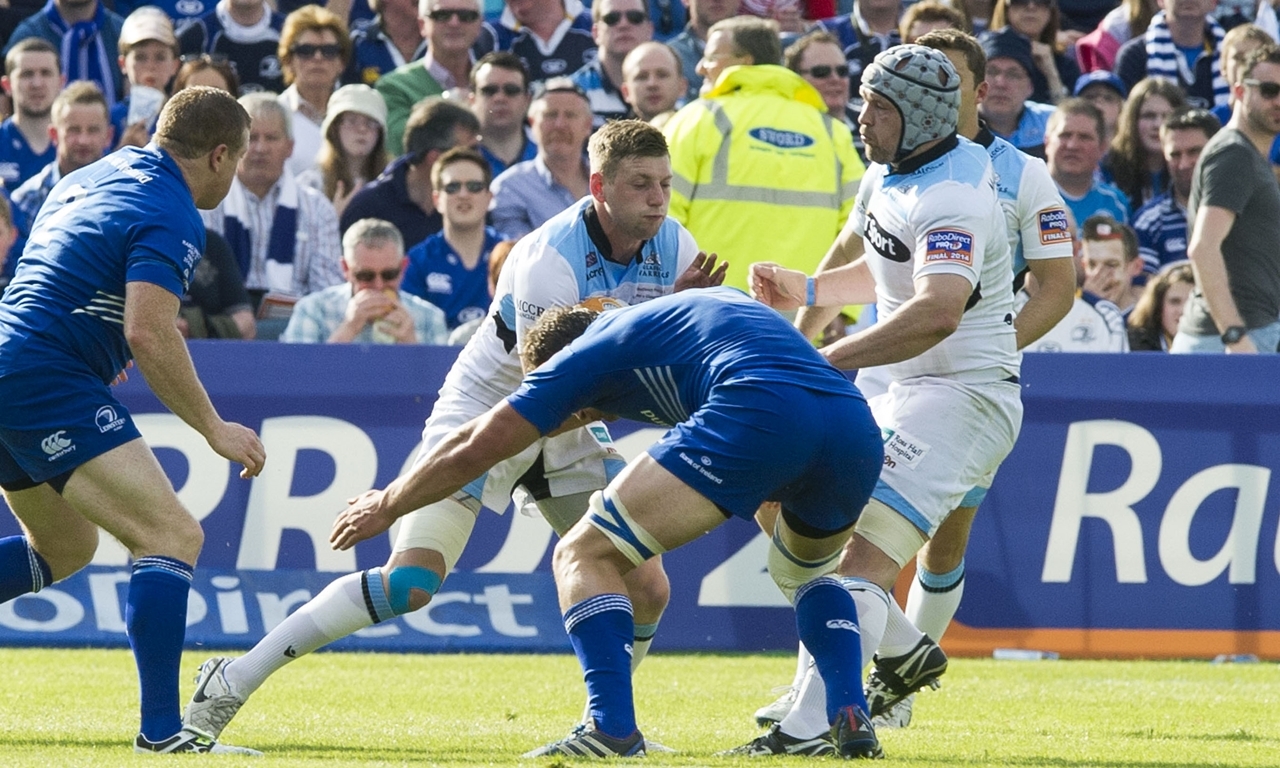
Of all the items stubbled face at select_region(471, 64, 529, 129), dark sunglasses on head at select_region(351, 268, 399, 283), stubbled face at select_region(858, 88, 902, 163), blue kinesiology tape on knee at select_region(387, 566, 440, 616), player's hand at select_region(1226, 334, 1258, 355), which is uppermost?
stubbled face at select_region(858, 88, 902, 163)

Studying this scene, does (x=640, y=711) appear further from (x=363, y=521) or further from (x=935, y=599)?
(x=363, y=521)

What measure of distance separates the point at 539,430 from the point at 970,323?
6.78ft

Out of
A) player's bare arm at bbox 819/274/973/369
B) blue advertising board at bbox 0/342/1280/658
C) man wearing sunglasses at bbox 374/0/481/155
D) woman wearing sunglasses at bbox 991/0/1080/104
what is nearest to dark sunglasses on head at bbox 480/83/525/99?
man wearing sunglasses at bbox 374/0/481/155

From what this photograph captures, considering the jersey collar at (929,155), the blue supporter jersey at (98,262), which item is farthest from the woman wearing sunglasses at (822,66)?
the blue supporter jersey at (98,262)

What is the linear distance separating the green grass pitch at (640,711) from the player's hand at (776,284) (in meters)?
1.68

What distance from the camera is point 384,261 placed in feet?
35.7

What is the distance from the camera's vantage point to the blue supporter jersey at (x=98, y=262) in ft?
20.4

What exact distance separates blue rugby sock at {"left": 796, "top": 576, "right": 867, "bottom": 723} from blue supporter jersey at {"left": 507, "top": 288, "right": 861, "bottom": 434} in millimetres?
698

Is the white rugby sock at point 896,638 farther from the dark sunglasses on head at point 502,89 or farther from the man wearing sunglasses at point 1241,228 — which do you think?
the dark sunglasses on head at point 502,89

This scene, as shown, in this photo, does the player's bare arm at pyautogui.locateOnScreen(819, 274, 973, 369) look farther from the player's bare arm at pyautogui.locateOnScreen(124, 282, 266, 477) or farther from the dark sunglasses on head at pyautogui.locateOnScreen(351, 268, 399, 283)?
the dark sunglasses on head at pyautogui.locateOnScreen(351, 268, 399, 283)

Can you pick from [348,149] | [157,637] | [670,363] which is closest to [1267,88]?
[348,149]

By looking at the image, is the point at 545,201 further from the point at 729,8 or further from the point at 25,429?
the point at 25,429

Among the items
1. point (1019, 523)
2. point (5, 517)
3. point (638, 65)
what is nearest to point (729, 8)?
point (638, 65)

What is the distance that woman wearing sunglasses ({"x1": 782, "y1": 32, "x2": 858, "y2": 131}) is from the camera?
1218 cm
